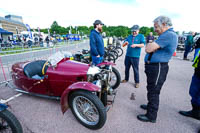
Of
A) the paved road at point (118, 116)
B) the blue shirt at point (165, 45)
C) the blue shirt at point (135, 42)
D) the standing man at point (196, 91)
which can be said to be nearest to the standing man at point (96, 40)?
the blue shirt at point (135, 42)

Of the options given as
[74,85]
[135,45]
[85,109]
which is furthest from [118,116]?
[135,45]

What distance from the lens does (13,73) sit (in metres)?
2.87

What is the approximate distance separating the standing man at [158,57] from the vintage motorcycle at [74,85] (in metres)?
0.78

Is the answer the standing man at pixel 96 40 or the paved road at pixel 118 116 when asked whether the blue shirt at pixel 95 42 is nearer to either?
the standing man at pixel 96 40

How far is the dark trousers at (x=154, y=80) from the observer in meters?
1.89

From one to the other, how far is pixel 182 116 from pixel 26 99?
12.6ft

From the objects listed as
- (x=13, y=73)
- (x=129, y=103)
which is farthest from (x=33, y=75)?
(x=129, y=103)

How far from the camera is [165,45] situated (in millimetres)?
1699

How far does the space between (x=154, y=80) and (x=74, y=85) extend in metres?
1.45

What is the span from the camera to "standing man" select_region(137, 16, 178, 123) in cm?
171

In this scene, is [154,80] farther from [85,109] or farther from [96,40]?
[96,40]

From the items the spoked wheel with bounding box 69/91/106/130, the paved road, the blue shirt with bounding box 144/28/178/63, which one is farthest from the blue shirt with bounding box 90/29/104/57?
the blue shirt with bounding box 144/28/178/63

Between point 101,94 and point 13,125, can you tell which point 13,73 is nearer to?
point 13,125

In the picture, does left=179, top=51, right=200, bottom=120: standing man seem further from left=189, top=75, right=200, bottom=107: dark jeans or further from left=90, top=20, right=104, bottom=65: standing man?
left=90, top=20, right=104, bottom=65: standing man
